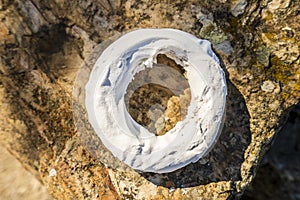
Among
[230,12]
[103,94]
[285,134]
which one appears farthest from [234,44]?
[285,134]

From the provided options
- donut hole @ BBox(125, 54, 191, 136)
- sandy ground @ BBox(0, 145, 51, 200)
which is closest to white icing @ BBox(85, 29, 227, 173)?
donut hole @ BBox(125, 54, 191, 136)

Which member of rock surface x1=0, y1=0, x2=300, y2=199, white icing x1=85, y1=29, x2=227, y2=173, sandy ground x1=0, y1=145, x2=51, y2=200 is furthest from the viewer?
sandy ground x1=0, y1=145, x2=51, y2=200

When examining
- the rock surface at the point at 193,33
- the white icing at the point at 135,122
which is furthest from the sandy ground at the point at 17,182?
the white icing at the point at 135,122

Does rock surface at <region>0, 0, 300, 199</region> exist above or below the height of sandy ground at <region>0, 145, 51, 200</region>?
above

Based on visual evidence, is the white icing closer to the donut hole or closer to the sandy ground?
the donut hole

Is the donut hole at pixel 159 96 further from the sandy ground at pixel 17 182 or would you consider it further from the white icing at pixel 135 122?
the sandy ground at pixel 17 182
